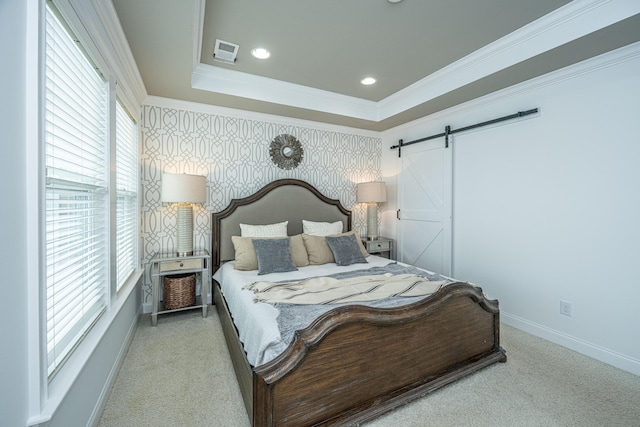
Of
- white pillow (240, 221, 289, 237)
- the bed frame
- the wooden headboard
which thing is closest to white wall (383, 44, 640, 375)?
the bed frame

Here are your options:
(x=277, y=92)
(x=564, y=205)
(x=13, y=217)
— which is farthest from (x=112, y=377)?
(x=564, y=205)

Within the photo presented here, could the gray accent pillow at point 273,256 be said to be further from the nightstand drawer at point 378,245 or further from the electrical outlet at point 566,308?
the electrical outlet at point 566,308

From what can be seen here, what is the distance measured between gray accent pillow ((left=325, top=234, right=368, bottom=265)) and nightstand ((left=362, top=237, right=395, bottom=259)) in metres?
0.79

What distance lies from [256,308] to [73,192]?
125 cm

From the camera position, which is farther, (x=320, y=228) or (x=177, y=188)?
(x=320, y=228)

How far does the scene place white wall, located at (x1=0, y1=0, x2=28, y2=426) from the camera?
3.07 feet

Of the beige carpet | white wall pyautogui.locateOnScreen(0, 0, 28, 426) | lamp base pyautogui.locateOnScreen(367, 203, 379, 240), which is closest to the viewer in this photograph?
white wall pyautogui.locateOnScreen(0, 0, 28, 426)

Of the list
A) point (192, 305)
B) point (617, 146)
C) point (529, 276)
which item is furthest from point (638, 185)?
point (192, 305)

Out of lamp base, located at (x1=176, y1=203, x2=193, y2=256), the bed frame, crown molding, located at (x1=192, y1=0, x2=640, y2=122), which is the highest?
crown molding, located at (x1=192, y1=0, x2=640, y2=122)

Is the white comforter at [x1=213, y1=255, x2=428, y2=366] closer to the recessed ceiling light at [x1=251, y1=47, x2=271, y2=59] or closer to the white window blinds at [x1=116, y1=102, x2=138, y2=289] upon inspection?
the white window blinds at [x1=116, y1=102, x2=138, y2=289]

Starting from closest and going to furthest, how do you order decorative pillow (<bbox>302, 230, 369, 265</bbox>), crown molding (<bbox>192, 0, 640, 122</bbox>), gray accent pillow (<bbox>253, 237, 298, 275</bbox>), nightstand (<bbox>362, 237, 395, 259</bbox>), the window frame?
1. the window frame
2. crown molding (<bbox>192, 0, 640, 122</bbox>)
3. gray accent pillow (<bbox>253, 237, 298, 275</bbox>)
4. decorative pillow (<bbox>302, 230, 369, 265</bbox>)
5. nightstand (<bbox>362, 237, 395, 259</bbox>)

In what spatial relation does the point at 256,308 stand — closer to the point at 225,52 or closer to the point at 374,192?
the point at 225,52

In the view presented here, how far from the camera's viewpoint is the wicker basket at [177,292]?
10.4 feet

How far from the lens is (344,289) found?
2.26m
